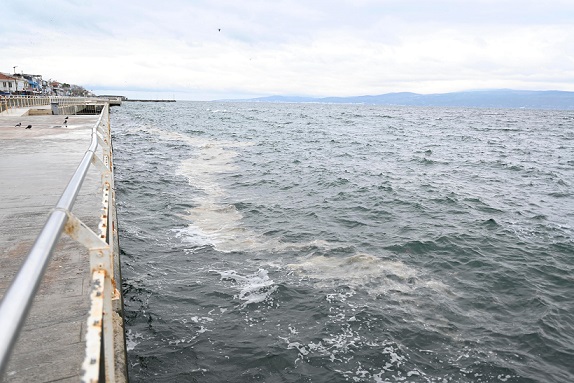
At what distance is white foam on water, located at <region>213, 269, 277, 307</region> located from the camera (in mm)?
7754

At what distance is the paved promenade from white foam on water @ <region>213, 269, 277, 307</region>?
2.97 metres

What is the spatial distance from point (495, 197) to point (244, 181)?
10.5m

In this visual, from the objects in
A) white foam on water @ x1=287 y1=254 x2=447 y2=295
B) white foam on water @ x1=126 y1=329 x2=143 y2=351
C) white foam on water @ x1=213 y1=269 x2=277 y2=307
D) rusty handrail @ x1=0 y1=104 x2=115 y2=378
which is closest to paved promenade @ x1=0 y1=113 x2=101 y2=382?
white foam on water @ x1=126 y1=329 x2=143 y2=351

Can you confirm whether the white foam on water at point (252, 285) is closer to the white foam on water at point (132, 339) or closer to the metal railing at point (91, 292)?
the white foam on water at point (132, 339)

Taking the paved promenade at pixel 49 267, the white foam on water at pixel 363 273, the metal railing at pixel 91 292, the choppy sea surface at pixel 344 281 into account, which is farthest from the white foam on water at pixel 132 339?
the white foam on water at pixel 363 273

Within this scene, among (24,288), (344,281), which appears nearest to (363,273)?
(344,281)

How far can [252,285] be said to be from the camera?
8.23m

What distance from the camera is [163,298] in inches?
300

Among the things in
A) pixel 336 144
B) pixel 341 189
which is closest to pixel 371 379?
pixel 341 189

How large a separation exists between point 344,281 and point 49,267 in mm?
5479

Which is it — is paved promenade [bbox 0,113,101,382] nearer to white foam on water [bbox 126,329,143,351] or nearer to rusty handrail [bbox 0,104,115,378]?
white foam on water [bbox 126,329,143,351]

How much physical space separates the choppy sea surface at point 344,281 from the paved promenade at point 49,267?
1.79 meters

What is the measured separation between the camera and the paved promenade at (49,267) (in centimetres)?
326

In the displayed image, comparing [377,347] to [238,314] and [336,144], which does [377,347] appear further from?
[336,144]
